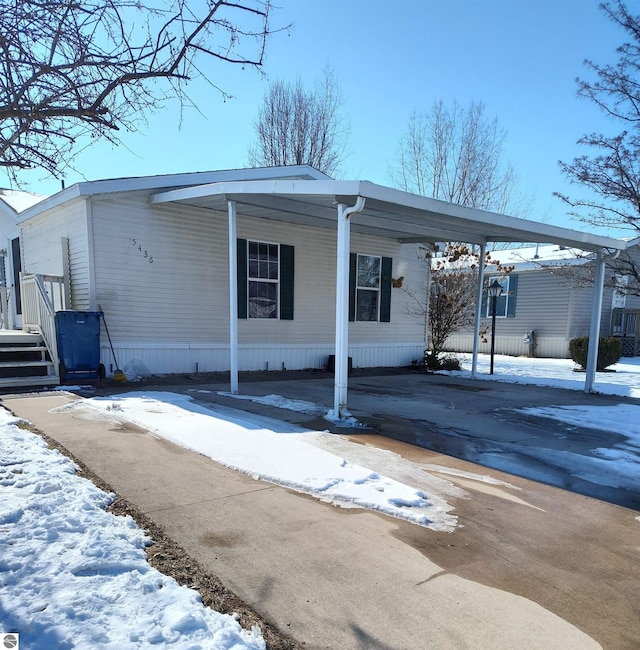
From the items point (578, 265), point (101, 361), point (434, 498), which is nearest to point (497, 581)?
point (434, 498)

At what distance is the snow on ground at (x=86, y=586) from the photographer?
179 centimetres

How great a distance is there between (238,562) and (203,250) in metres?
7.51

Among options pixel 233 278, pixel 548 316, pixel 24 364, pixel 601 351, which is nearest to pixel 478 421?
pixel 233 278

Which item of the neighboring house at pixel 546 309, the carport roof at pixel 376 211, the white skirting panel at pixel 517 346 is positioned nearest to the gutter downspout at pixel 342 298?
the carport roof at pixel 376 211

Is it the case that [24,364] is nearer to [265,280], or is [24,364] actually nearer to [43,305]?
[43,305]

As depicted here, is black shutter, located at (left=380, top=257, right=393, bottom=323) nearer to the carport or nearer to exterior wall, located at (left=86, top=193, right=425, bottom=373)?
exterior wall, located at (left=86, top=193, right=425, bottom=373)

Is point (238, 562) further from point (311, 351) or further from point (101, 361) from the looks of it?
point (311, 351)

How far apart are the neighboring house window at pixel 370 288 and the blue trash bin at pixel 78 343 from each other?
5860 mm

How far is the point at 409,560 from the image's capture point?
259 cm

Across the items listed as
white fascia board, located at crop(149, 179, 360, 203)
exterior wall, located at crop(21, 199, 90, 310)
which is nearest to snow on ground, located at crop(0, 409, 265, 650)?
white fascia board, located at crop(149, 179, 360, 203)

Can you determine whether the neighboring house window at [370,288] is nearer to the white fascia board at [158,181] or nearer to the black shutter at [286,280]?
the black shutter at [286,280]

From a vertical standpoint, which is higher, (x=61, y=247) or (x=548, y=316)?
(x=61, y=247)

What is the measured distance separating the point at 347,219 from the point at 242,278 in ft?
13.6

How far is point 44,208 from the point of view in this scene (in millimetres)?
9031
